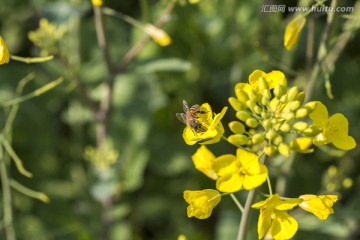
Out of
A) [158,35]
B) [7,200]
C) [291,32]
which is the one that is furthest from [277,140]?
[7,200]

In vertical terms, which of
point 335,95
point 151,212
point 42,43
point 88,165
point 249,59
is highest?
point 42,43

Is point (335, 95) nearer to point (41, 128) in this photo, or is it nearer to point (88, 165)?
point (88, 165)

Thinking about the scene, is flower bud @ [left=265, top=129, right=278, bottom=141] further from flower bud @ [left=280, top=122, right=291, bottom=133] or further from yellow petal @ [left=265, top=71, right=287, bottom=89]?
yellow petal @ [left=265, top=71, right=287, bottom=89]

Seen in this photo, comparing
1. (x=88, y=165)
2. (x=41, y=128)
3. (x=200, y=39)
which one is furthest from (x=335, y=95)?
(x=41, y=128)

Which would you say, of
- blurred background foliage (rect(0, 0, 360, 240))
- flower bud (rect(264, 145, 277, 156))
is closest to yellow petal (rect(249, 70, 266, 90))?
flower bud (rect(264, 145, 277, 156))

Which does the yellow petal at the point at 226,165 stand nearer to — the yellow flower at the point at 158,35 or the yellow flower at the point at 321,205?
the yellow flower at the point at 321,205

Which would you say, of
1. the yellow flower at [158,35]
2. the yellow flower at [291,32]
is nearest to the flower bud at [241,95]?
the yellow flower at [291,32]
